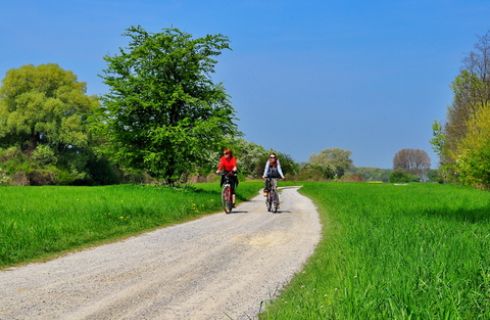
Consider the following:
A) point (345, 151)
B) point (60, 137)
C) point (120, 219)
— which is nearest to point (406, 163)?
point (345, 151)

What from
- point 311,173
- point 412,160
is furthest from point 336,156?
point 311,173

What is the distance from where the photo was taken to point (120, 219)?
14250 millimetres

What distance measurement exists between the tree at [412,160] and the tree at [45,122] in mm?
128754

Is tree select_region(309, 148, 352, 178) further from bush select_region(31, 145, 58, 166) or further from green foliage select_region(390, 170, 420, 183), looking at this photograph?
bush select_region(31, 145, 58, 166)

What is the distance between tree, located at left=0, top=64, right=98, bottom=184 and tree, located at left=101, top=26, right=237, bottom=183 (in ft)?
99.3

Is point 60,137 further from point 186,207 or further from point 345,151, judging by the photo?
point 345,151

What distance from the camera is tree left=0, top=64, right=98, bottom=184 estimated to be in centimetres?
5653

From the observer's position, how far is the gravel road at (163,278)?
6.09 metres

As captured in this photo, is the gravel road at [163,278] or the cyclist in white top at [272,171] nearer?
the gravel road at [163,278]

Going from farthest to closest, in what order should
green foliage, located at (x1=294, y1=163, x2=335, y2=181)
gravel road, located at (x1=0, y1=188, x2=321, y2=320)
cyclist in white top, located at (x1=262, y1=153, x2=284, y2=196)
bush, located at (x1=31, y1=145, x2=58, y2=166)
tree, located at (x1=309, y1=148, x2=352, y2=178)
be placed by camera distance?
tree, located at (x1=309, y1=148, x2=352, y2=178)
green foliage, located at (x1=294, y1=163, x2=335, y2=181)
bush, located at (x1=31, y1=145, x2=58, y2=166)
cyclist in white top, located at (x1=262, y1=153, x2=284, y2=196)
gravel road, located at (x1=0, y1=188, x2=321, y2=320)

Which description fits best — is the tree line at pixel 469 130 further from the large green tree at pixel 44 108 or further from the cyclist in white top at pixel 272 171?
the large green tree at pixel 44 108

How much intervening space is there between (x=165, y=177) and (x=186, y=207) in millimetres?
10176

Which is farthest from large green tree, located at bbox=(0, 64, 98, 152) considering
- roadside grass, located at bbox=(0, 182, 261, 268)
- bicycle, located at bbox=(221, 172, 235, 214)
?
roadside grass, located at bbox=(0, 182, 261, 268)

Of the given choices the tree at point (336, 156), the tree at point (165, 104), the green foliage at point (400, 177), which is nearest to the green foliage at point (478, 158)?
the tree at point (165, 104)
